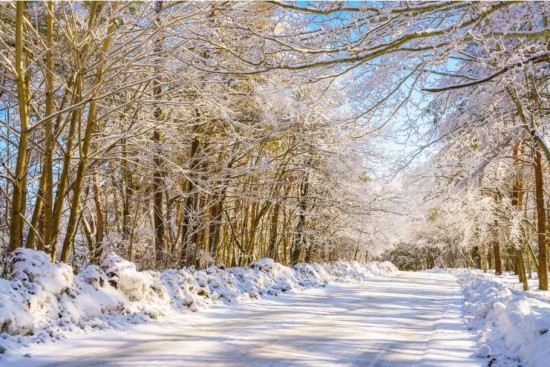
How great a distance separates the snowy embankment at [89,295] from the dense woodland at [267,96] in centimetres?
90

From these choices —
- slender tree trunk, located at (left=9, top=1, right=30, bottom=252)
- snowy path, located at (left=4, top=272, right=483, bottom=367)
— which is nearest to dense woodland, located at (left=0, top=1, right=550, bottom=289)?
slender tree trunk, located at (left=9, top=1, right=30, bottom=252)

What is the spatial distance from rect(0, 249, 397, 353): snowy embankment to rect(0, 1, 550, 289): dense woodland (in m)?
0.90

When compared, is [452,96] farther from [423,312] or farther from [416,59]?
[423,312]

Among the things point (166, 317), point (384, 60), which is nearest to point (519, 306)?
point (384, 60)

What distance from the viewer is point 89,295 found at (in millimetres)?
5855

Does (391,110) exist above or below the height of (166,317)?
above

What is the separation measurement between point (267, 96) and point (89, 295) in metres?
5.70

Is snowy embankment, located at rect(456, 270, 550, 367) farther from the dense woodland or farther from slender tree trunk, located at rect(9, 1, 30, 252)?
slender tree trunk, located at rect(9, 1, 30, 252)

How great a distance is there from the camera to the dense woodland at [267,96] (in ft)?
17.4

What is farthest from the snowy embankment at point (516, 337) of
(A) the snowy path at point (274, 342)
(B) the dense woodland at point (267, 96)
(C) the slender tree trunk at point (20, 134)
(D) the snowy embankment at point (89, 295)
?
(C) the slender tree trunk at point (20, 134)

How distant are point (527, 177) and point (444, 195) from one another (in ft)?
26.5

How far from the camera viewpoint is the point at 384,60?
19.2 feet

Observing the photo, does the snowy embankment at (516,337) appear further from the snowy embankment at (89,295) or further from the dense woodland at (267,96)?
the snowy embankment at (89,295)

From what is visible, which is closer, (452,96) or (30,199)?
(452,96)
